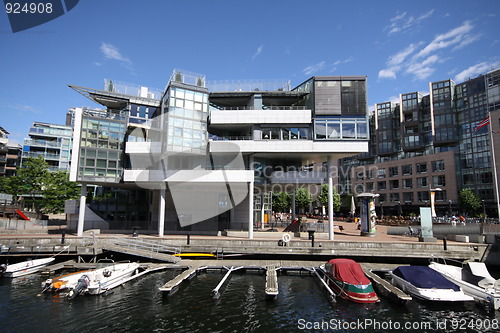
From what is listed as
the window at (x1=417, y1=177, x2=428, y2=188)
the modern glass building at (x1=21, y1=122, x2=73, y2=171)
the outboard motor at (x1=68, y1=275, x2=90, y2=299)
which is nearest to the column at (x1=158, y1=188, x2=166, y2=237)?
the outboard motor at (x1=68, y1=275, x2=90, y2=299)

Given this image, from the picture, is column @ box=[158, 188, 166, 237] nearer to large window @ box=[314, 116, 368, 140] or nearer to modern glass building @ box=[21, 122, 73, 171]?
large window @ box=[314, 116, 368, 140]

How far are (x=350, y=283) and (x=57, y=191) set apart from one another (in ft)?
149

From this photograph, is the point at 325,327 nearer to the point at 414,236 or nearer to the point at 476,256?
the point at 476,256

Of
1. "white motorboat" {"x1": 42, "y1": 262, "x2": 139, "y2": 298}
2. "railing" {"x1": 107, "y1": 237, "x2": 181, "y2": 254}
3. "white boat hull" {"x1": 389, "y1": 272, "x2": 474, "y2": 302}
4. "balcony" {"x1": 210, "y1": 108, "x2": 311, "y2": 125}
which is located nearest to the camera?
"white boat hull" {"x1": 389, "y1": 272, "x2": 474, "y2": 302}

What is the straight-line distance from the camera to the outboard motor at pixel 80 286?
18.2m

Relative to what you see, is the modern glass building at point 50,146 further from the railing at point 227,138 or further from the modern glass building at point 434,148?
the modern glass building at point 434,148

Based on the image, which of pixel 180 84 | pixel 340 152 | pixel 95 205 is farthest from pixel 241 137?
pixel 95 205

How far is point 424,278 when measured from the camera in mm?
19234

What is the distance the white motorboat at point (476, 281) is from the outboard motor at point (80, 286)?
77.2 feet

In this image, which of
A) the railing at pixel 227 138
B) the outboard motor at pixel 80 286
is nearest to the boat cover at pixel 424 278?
the outboard motor at pixel 80 286

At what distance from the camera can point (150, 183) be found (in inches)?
1395

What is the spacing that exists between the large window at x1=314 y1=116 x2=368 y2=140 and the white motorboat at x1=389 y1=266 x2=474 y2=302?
16500mm

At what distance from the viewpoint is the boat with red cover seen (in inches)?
708

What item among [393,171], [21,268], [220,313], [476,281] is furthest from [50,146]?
[393,171]
